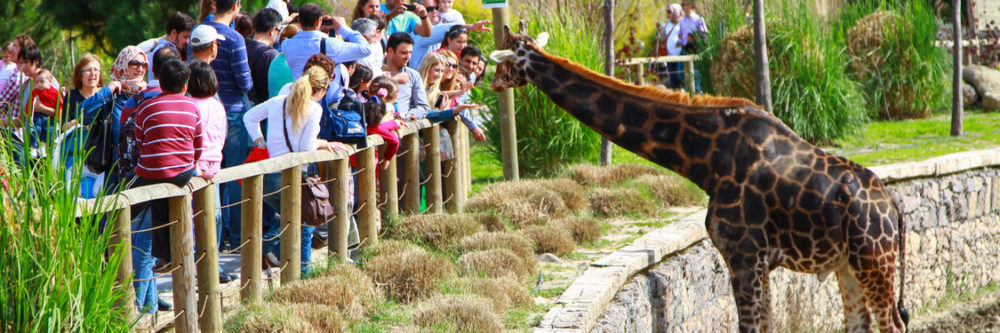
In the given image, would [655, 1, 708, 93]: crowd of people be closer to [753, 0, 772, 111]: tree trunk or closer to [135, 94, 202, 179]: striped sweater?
[753, 0, 772, 111]: tree trunk

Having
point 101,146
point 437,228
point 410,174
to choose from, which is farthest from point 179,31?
point 437,228

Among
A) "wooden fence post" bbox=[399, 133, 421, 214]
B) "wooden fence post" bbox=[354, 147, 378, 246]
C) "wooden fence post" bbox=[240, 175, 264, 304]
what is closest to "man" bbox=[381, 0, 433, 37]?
"wooden fence post" bbox=[399, 133, 421, 214]

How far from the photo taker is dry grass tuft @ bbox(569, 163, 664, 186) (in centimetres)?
891

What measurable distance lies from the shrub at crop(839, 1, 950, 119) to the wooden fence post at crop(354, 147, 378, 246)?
8682 mm

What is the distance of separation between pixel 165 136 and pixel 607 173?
16.2 feet

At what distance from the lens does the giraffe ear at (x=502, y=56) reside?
5.89 m

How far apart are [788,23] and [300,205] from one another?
7513 millimetres

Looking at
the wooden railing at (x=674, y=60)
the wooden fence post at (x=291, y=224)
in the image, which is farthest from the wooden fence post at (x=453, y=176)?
the wooden railing at (x=674, y=60)

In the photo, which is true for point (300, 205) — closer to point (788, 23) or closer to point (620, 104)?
point (620, 104)

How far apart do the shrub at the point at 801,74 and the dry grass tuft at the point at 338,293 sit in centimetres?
692

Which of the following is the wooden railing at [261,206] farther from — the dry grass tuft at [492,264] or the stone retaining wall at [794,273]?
the stone retaining wall at [794,273]

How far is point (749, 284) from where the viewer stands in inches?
227

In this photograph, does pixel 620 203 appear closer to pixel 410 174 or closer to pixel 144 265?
pixel 410 174

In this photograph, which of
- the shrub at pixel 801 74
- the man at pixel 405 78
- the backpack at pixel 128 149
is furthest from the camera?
the shrub at pixel 801 74
